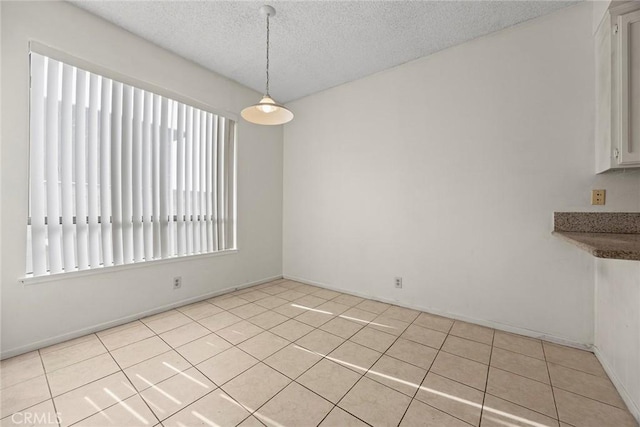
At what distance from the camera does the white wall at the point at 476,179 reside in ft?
7.23

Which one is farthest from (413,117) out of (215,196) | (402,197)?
(215,196)

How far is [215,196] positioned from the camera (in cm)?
346

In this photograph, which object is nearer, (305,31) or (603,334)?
(603,334)

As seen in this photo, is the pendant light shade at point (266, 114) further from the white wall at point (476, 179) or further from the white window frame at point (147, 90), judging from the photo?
the white wall at point (476, 179)

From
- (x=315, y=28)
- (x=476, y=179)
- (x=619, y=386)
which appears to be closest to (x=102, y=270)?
(x=315, y=28)

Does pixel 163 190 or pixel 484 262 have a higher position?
pixel 163 190

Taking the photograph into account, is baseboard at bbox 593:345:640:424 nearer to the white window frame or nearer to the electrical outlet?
the electrical outlet

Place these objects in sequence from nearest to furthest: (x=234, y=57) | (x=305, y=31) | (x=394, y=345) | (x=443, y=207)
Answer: (x=394, y=345) < (x=305, y=31) < (x=443, y=207) < (x=234, y=57)

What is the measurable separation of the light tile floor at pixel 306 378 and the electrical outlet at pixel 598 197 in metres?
1.28

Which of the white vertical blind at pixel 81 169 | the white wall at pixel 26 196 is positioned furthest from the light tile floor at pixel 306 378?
the white vertical blind at pixel 81 169

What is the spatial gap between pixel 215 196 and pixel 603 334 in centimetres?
415

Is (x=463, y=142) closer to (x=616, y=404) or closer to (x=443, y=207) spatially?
(x=443, y=207)

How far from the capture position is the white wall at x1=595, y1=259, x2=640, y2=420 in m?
A: 1.51

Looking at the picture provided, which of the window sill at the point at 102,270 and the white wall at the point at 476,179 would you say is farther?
the white wall at the point at 476,179
